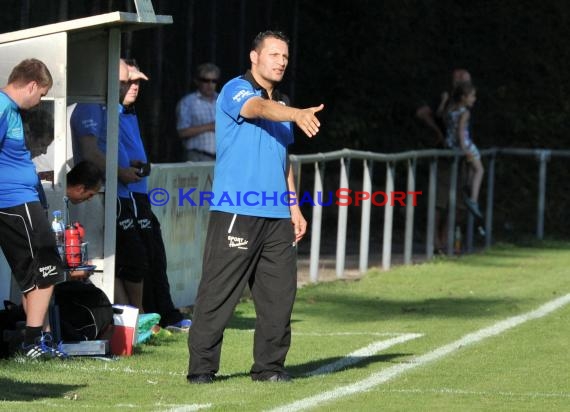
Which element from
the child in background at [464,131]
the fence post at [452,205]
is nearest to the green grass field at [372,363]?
the fence post at [452,205]

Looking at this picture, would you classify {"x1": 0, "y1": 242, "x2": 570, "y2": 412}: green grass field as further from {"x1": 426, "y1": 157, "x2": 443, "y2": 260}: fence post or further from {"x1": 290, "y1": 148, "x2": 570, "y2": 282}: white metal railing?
{"x1": 426, "y1": 157, "x2": 443, "y2": 260}: fence post

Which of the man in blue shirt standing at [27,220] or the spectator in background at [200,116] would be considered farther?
the spectator in background at [200,116]

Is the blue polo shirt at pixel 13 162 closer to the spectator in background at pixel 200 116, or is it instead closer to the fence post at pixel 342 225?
the spectator in background at pixel 200 116

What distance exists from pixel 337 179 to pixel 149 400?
15.6m

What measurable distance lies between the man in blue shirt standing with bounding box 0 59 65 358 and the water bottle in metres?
0.30

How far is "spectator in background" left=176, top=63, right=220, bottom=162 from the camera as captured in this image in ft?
53.0

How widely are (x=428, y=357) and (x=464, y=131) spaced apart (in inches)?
356

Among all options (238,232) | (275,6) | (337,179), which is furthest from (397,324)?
(337,179)

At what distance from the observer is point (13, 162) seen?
998 centimetres

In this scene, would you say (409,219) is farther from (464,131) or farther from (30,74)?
(30,74)

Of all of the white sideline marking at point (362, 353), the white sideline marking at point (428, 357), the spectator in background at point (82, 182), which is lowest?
the white sideline marking at point (362, 353)

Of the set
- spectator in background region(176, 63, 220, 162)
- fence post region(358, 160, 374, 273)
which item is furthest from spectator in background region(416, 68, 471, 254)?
spectator in background region(176, 63, 220, 162)

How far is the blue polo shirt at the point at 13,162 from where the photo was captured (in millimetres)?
9922

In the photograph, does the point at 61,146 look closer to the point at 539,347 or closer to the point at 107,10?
the point at 539,347
